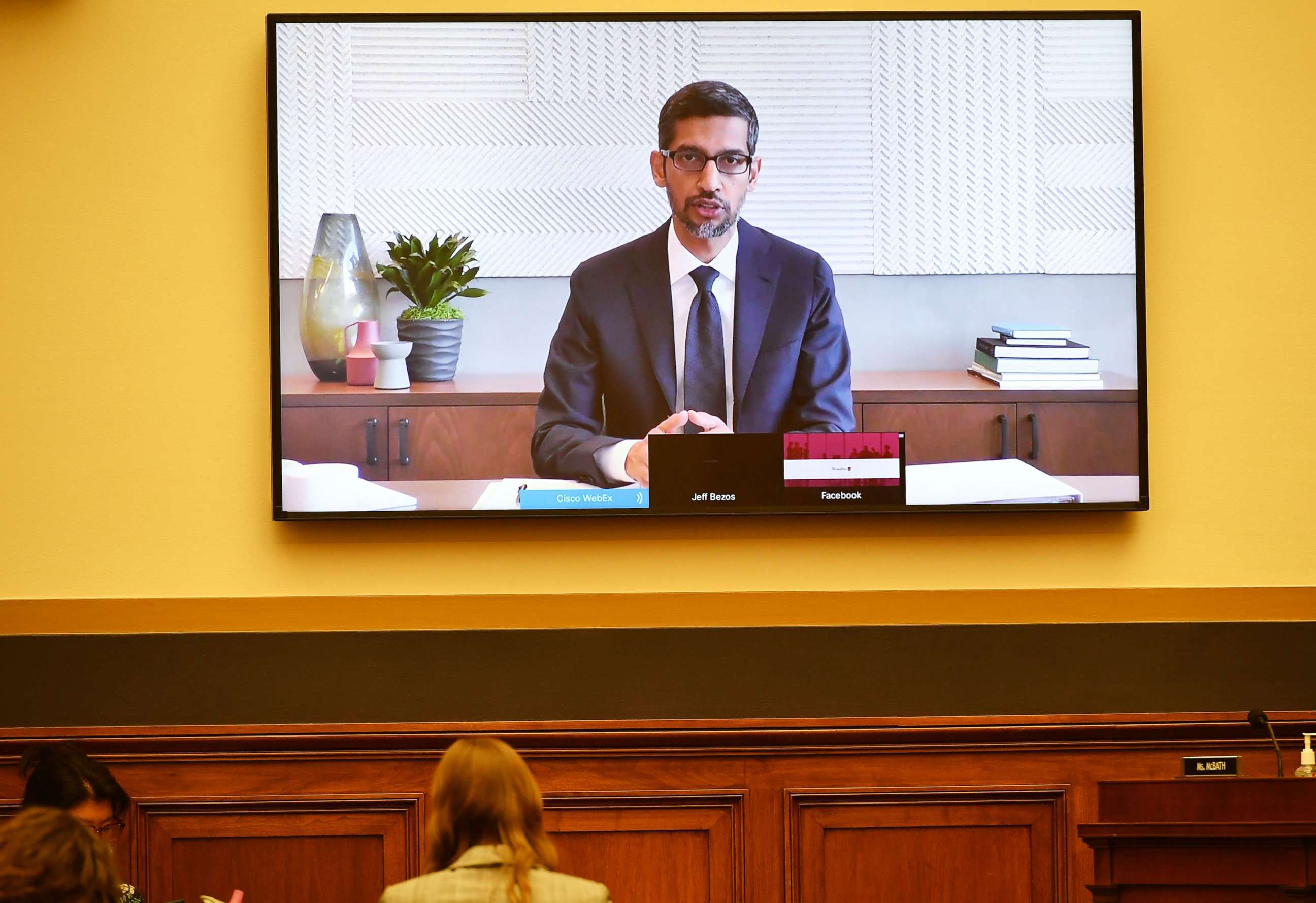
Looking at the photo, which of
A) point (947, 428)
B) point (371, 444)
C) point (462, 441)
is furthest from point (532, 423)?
point (947, 428)

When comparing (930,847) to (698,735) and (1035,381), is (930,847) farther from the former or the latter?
(1035,381)

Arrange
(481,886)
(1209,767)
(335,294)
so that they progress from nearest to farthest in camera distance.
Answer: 1. (481,886)
2. (1209,767)
3. (335,294)

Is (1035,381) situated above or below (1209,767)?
above

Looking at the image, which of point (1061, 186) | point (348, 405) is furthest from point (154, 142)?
point (1061, 186)

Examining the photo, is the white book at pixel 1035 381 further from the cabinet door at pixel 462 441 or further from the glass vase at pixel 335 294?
the glass vase at pixel 335 294

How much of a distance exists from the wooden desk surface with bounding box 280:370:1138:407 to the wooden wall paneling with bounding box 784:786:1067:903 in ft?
3.30

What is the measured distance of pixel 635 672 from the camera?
3086 mm

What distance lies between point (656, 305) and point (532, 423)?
45 centimetres

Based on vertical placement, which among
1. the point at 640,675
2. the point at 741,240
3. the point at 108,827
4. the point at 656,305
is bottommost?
the point at 108,827

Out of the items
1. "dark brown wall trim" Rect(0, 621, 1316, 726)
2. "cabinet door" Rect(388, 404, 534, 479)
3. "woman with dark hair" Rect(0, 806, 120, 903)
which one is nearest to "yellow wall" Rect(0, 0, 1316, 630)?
"dark brown wall trim" Rect(0, 621, 1316, 726)

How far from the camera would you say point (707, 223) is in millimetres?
3094

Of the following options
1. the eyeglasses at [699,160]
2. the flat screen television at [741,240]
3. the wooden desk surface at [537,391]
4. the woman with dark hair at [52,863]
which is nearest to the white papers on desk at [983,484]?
the flat screen television at [741,240]

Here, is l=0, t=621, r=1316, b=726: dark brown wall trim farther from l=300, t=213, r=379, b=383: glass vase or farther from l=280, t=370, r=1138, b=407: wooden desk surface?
l=300, t=213, r=379, b=383: glass vase

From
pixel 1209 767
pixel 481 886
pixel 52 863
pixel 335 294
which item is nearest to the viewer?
pixel 52 863
